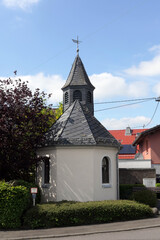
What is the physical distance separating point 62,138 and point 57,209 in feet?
15.3

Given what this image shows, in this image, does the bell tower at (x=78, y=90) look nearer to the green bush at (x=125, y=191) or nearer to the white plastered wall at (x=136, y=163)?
the green bush at (x=125, y=191)

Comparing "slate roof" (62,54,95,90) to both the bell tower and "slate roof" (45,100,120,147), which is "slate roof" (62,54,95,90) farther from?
"slate roof" (45,100,120,147)

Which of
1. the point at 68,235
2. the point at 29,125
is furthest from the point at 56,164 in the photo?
the point at 68,235

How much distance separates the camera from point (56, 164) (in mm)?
15422

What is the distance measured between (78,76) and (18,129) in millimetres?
8319

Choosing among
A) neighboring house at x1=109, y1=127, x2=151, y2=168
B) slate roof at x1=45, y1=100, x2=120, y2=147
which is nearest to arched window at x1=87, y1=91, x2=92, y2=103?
slate roof at x1=45, y1=100, x2=120, y2=147

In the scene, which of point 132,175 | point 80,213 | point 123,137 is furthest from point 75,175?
point 123,137

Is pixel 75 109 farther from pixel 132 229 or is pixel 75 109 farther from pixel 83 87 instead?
pixel 132 229

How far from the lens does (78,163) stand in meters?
15.5

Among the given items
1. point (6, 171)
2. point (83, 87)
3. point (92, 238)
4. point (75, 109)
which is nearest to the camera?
point (92, 238)

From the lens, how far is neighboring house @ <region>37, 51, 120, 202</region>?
15297mm

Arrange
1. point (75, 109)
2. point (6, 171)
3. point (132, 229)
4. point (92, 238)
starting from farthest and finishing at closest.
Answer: point (75, 109) → point (6, 171) → point (132, 229) → point (92, 238)

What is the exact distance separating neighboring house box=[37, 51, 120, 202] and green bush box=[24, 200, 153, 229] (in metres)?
2.36

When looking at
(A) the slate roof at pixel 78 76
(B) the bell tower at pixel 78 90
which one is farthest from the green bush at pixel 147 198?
(A) the slate roof at pixel 78 76
